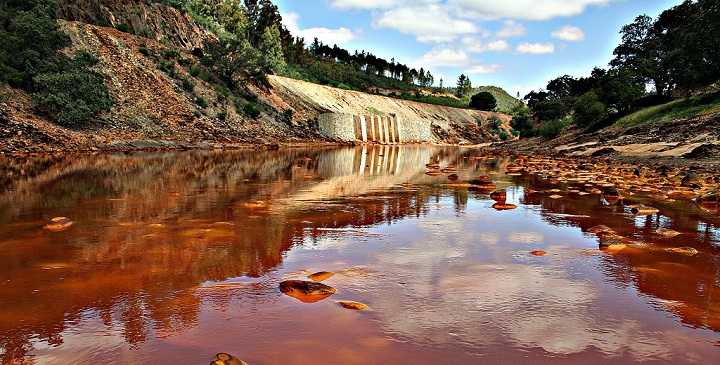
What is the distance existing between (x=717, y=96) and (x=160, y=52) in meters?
42.5

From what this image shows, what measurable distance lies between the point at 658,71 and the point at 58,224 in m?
45.2

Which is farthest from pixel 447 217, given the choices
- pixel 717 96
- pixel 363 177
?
pixel 717 96

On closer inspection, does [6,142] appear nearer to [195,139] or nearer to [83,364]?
[195,139]

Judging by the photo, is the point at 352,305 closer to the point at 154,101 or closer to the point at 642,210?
the point at 642,210

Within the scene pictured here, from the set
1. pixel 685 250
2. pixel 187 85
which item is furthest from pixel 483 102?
pixel 685 250

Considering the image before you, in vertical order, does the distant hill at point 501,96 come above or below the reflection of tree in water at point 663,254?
above

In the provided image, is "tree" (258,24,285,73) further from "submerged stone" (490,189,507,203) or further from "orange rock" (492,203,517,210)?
"orange rock" (492,203,517,210)

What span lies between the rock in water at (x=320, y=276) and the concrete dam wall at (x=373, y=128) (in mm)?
46594

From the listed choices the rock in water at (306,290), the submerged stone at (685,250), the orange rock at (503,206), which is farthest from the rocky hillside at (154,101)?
the submerged stone at (685,250)

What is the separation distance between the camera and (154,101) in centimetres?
3244

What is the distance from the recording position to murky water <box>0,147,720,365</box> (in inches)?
113

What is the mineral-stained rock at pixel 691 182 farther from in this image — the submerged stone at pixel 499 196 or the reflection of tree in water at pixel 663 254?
the submerged stone at pixel 499 196

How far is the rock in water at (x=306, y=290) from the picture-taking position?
3.75 meters

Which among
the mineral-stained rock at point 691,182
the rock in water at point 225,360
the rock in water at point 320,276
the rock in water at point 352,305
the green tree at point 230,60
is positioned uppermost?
the green tree at point 230,60
